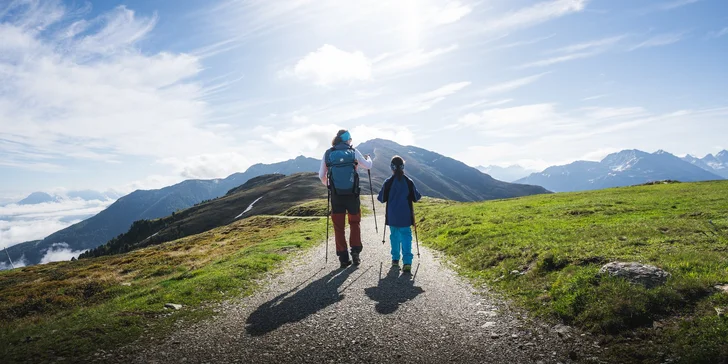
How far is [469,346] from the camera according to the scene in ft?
22.5

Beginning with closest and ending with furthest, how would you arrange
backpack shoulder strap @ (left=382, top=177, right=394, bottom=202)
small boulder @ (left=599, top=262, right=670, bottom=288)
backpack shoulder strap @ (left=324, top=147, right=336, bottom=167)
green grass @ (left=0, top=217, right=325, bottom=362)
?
green grass @ (left=0, top=217, right=325, bottom=362) → small boulder @ (left=599, top=262, right=670, bottom=288) → backpack shoulder strap @ (left=382, top=177, right=394, bottom=202) → backpack shoulder strap @ (left=324, top=147, right=336, bottom=167)

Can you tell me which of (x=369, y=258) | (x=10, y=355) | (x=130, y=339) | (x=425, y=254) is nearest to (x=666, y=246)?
(x=425, y=254)

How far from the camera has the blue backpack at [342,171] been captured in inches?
541

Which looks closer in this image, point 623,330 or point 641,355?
point 641,355

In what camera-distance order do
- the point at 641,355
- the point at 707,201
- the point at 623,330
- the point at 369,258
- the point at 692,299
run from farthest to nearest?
the point at 707,201 < the point at 369,258 < the point at 692,299 < the point at 623,330 < the point at 641,355

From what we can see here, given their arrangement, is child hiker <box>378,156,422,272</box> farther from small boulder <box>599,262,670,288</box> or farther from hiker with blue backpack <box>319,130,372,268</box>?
small boulder <box>599,262,670,288</box>

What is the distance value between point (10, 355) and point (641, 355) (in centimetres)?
1147

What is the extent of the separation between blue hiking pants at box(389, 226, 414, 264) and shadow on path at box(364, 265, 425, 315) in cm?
72

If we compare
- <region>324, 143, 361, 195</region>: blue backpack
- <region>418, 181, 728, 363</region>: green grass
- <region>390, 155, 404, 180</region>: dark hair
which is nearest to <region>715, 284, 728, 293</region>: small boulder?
<region>418, 181, 728, 363</region>: green grass

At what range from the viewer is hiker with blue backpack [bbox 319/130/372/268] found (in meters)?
13.8

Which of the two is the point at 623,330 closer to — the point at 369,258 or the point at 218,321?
the point at 218,321

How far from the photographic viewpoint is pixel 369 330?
305 inches

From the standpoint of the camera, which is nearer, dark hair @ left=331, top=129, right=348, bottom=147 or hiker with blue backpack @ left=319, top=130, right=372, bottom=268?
hiker with blue backpack @ left=319, top=130, right=372, bottom=268

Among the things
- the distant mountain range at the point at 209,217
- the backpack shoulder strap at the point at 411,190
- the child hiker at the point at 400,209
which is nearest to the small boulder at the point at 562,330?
the child hiker at the point at 400,209
